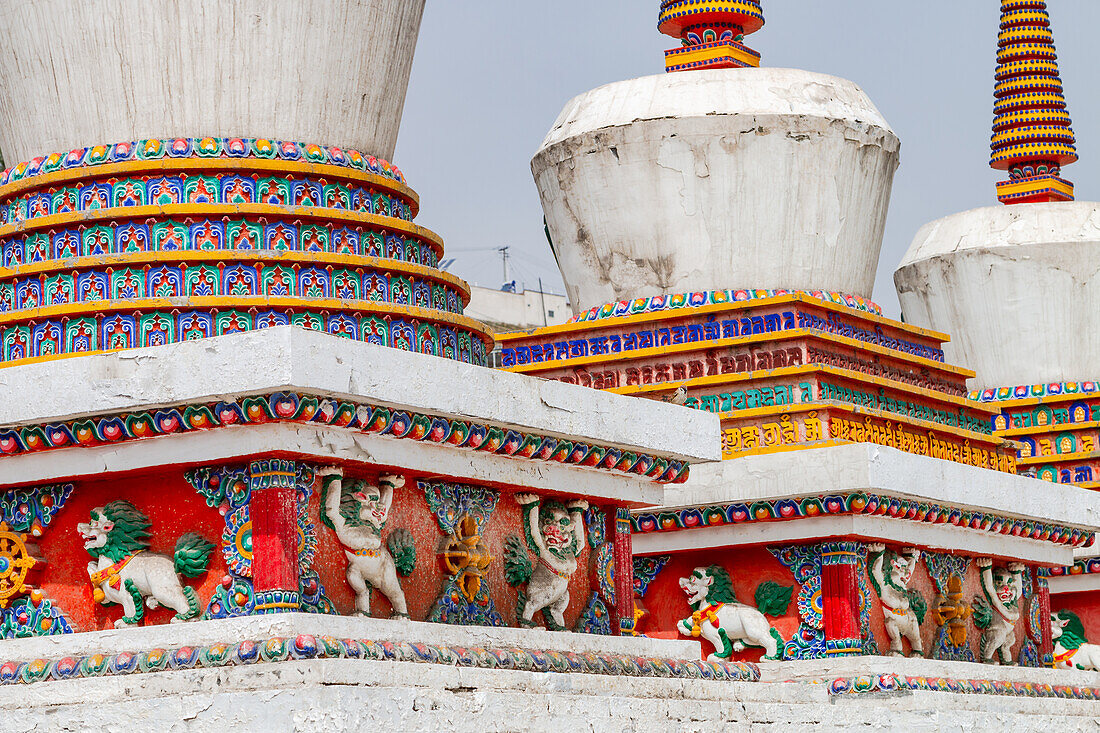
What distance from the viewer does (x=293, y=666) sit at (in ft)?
19.3

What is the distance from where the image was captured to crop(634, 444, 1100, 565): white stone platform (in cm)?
902

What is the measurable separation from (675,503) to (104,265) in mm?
3157

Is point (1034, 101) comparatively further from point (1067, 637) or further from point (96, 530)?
point (96, 530)

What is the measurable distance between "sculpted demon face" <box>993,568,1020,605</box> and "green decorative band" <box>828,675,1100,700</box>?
0.49 m

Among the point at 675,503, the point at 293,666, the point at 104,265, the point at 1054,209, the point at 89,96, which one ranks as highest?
the point at 1054,209

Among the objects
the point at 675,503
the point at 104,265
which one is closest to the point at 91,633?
the point at 104,265

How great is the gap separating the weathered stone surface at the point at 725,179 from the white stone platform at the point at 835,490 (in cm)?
150

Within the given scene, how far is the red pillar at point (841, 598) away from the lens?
30.1 feet

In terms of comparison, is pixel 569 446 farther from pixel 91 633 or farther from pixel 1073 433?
pixel 1073 433

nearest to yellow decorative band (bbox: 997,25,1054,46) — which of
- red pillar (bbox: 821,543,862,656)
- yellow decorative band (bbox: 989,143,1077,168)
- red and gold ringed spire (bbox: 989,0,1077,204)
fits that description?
red and gold ringed spire (bbox: 989,0,1077,204)

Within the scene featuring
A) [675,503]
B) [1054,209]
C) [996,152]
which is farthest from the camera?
[996,152]

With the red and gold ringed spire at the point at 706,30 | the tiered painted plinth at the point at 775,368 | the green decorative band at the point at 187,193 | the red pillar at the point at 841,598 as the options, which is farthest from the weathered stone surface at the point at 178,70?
the red and gold ringed spire at the point at 706,30

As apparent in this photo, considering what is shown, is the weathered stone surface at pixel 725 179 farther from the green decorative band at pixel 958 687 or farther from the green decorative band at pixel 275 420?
the green decorative band at pixel 275 420

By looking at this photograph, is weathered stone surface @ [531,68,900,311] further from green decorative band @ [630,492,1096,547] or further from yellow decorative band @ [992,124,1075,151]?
yellow decorative band @ [992,124,1075,151]
